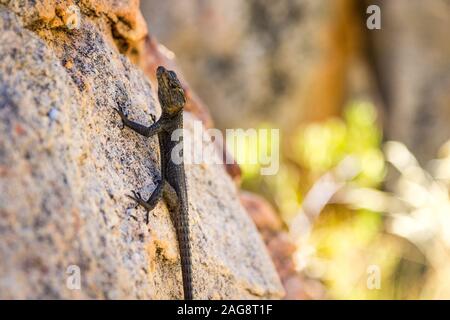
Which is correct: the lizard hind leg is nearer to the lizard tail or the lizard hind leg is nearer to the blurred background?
the lizard tail

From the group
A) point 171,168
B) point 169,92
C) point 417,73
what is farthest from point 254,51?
point 171,168

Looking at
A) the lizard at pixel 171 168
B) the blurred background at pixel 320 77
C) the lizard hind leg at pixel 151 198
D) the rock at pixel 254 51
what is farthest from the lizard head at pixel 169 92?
the rock at pixel 254 51

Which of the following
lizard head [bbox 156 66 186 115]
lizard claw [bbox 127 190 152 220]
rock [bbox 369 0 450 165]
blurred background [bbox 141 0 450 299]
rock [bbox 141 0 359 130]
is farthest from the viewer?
rock [bbox 141 0 359 130]

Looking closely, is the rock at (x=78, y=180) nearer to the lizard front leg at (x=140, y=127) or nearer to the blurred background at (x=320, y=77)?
the lizard front leg at (x=140, y=127)

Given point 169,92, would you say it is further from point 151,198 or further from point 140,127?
point 151,198

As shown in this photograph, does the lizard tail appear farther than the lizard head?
No

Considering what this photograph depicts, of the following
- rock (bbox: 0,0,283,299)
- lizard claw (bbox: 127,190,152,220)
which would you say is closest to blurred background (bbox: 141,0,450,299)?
rock (bbox: 0,0,283,299)

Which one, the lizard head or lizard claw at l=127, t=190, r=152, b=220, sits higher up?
the lizard head
